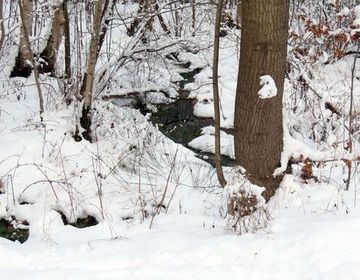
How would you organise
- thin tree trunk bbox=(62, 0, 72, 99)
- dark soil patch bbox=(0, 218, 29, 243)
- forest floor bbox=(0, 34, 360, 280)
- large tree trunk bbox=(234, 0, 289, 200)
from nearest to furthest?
forest floor bbox=(0, 34, 360, 280) → large tree trunk bbox=(234, 0, 289, 200) → dark soil patch bbox=(0, 218, 29, 243) → thin tree trunk bbox=(62, 0, 72, 99)

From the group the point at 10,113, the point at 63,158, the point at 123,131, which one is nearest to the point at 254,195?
the point at 63,158

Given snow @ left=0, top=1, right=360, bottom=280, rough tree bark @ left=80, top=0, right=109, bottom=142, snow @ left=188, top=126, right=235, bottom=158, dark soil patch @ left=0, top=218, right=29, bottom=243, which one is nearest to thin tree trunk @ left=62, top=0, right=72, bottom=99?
snow @ left=0, top=1, right=360, bottom=280

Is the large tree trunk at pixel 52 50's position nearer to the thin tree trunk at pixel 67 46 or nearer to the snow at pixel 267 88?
the thin tree trunk at pixel 67 46

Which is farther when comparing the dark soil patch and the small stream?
the small stream

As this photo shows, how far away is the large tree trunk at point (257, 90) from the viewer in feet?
15.6

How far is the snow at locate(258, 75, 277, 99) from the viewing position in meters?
4.75

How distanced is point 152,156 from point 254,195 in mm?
2389

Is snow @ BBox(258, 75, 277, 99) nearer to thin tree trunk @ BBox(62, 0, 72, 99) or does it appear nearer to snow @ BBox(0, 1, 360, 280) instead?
snow @ BBox(0, 1, 360, 280)

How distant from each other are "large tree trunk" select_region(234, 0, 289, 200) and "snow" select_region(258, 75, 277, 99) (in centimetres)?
6

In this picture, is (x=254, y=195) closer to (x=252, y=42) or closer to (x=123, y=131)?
(x=252, y=42)

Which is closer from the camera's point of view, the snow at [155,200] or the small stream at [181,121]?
the snow at [155,200]

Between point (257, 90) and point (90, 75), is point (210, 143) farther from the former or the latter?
point (257, 90)

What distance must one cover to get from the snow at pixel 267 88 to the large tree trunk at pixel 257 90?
55mm

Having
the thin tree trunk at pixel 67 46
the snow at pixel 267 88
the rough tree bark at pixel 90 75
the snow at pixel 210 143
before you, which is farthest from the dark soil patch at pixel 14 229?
the snow at pixel 210 143
